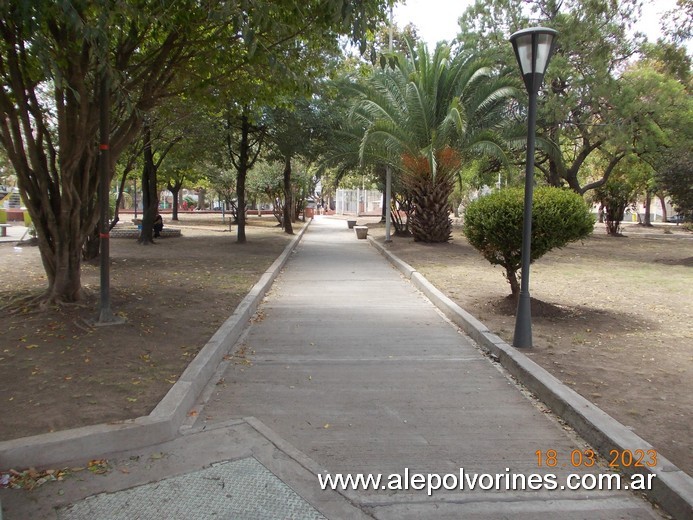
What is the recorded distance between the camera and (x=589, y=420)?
4.01m

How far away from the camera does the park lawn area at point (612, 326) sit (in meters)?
4.32

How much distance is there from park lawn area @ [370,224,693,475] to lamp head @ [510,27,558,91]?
9.99 feet

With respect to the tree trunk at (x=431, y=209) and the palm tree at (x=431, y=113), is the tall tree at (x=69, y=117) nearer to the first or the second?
the palm tree at (x=431, y=113)

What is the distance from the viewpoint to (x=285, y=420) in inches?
170

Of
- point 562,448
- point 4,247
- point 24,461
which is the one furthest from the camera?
point 4,247

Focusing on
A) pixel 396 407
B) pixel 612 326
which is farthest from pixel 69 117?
pixel 612 326

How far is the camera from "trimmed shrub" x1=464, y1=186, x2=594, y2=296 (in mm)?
7398

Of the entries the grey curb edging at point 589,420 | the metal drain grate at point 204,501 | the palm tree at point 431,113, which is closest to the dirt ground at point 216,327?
the grey curb edging at point 589,420

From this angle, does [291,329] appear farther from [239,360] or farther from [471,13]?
[471,13]

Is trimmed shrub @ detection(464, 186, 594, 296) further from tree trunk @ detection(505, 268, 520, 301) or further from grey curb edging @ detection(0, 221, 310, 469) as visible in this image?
grey curb edging @ detection(0, 221, 310, 469)

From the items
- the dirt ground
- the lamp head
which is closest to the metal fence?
the dirt ground

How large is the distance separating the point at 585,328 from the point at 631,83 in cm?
1739

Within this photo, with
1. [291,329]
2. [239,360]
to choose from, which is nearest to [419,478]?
[239,360]

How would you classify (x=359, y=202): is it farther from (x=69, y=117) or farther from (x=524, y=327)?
(x=524, y=327)
